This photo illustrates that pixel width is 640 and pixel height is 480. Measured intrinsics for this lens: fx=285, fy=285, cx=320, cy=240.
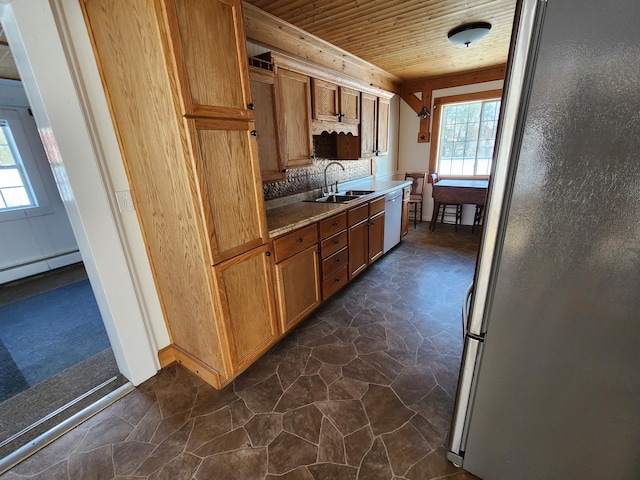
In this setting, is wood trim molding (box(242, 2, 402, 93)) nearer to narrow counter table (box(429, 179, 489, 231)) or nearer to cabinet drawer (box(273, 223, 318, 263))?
cabinet drawer (box(273, 223, 318, 263))

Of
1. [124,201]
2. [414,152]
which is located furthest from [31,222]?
[414,152]

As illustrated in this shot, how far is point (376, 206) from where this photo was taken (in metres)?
3.36

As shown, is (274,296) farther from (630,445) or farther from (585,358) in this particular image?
(630,445)

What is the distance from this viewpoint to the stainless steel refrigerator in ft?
2.45

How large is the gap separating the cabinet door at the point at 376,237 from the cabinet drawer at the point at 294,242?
114cm

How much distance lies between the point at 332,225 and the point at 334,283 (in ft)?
1.91

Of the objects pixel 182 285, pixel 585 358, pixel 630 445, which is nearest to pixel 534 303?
pixel 585 358

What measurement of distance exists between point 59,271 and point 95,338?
2463mm

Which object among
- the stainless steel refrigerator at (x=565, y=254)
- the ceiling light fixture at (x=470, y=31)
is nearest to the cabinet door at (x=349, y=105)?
the ceiling light fixture at (x=470, y=31)

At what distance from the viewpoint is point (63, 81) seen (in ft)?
4.71

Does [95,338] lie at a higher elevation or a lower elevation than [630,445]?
lower

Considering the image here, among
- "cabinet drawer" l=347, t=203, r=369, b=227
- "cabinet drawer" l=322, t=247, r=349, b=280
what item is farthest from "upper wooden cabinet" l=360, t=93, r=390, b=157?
"cabinet drawer" l=322, t=247, r=349, b=280

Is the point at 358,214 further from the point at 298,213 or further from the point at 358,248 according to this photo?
the point at 298,213

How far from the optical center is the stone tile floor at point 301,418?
1.41 meters
